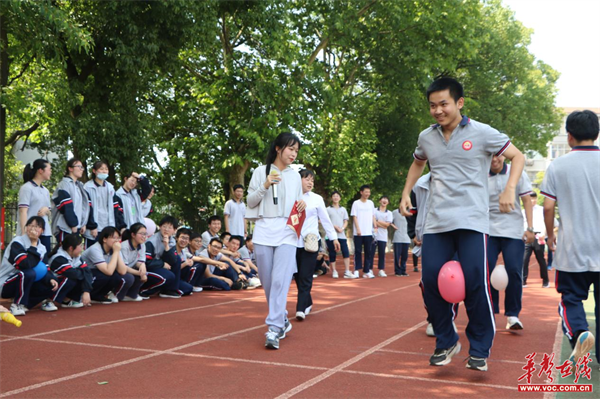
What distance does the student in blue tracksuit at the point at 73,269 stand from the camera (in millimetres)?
9281

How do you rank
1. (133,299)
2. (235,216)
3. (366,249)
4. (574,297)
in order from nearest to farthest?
(574,297), (133,299), (235,216), (366,249)

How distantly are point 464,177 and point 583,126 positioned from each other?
3.75 feet

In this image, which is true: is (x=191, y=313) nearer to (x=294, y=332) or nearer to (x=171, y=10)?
(x=294, y=332)

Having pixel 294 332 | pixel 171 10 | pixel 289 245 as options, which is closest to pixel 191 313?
pixel 294 332

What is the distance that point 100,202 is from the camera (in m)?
10.9

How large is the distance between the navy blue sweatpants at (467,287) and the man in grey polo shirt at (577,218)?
0.78m

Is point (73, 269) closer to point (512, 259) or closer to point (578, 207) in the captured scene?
point (512, 259)

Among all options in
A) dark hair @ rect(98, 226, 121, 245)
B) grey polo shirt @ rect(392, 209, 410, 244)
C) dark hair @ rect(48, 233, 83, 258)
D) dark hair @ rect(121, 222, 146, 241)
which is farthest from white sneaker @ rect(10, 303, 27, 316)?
grey polo shirt @ rect(392, 209, 410, 244)

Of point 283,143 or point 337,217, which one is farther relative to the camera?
point 337,217

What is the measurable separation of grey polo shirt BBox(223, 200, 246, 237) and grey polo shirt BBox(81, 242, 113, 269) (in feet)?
14.9

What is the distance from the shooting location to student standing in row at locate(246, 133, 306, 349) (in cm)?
653

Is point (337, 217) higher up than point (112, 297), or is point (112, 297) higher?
point (337, 217)

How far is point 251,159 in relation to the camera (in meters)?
19.5

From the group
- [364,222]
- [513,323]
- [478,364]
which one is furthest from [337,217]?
[478,364]
